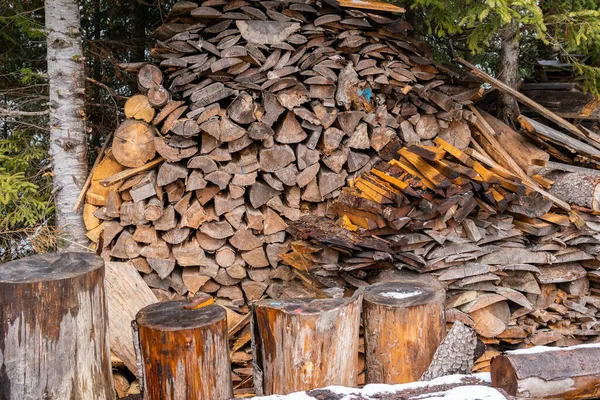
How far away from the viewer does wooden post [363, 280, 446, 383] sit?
2.72 metres

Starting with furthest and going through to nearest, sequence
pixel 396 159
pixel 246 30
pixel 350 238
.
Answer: pixel 396 159 < pixel 246 30 < pixel 350 238

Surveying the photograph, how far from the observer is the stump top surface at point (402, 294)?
2.76 metres

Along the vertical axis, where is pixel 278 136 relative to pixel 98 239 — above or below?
above

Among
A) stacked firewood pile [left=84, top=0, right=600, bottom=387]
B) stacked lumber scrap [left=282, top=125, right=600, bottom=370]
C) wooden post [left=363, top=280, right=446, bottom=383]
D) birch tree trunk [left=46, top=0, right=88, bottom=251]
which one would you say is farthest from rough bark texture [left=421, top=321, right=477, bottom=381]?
birch tree trunk [left=46, top=0, right=88, bottom=251]

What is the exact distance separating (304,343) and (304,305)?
21 centimetres

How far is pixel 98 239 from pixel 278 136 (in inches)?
71.6

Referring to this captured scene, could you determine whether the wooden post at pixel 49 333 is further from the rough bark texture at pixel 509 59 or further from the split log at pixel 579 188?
the rough bark texture at pixel 509 59

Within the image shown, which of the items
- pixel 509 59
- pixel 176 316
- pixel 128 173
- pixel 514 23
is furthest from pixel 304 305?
pixel 509 59

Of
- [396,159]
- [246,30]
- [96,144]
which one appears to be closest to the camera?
[246,30]

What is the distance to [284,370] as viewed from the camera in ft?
8.45

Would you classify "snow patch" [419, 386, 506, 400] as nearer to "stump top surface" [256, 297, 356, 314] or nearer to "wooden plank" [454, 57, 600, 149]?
"stump top surface" [256, 297, 356, 314]

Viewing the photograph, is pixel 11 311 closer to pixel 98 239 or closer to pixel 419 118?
pixel 98 239

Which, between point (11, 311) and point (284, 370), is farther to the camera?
point (284, 370)

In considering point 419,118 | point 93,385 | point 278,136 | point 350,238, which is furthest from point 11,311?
point 419,118
